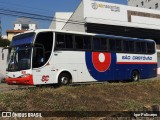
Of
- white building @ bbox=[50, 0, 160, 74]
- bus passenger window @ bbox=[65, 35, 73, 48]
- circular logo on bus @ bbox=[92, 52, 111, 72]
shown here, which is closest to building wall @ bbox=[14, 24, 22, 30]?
white building @ bbox=[50, 0, 160, 74]

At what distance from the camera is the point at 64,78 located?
18.4 m

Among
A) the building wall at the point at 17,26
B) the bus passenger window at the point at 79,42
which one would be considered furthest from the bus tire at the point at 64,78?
the building wall at the point at 17,26

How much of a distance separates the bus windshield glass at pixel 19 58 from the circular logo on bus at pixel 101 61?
15.6ft

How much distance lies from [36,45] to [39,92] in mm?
4351

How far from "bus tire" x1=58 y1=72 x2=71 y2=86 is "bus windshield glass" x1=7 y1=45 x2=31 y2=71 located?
84.3 inches

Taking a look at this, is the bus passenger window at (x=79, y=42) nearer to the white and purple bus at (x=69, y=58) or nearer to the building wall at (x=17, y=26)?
the white and purple bus at (x=69, y=58)

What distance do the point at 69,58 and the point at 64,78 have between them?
115 centimetres

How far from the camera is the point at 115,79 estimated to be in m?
22.2

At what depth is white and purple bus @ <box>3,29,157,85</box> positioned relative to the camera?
55.8 ft

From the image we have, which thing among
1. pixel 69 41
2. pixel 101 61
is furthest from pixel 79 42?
pixel 101 61

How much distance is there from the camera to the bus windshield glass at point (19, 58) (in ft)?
55.3

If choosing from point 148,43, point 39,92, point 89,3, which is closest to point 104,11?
point 89,3

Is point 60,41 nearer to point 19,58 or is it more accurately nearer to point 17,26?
point 19,58

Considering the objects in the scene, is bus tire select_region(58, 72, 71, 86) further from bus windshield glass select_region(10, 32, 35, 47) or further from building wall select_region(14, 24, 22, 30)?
building wall select_region(14, 24, 22, 30)
